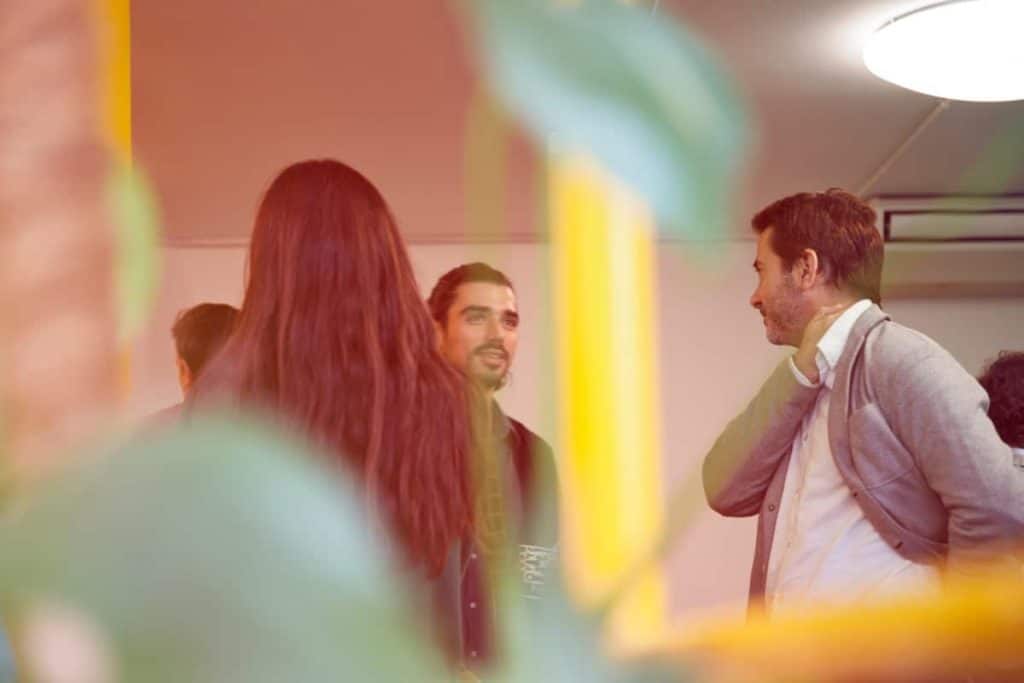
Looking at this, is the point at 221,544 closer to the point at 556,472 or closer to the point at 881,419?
the point at 556,472

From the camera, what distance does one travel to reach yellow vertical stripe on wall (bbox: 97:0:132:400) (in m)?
0.16

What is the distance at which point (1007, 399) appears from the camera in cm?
52

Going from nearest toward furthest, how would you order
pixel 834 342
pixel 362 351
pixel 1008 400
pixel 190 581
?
pixel 190 581
pixel 362 351
pixel 834 342
pixel 1008 400

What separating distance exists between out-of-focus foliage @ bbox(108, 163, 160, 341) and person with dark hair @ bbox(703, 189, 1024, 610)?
136 mm

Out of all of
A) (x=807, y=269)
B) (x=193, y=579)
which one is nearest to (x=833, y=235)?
(x=807, y=269)

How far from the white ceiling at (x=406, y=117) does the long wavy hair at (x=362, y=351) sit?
19 millimetres

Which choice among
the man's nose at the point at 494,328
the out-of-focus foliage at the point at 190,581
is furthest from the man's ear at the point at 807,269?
the out-of-focus foliage at the point at 190,581

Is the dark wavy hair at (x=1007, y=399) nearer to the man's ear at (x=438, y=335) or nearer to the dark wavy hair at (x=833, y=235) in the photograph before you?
the dark wavy hair at (x=833, y=235)

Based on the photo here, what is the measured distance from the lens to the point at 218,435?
0.13 metres

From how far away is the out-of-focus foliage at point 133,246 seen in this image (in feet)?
0.55

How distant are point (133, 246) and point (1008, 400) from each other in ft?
1.42

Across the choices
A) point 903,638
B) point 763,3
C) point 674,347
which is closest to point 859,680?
point 903,638

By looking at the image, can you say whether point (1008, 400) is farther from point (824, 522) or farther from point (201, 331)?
point (201, 331)

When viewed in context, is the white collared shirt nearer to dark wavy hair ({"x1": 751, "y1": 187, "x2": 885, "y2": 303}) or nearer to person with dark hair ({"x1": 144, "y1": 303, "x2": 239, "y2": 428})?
dark wavy hair ({"x1": 751, "y1": 187, "x2": 885, "y2": 303})
